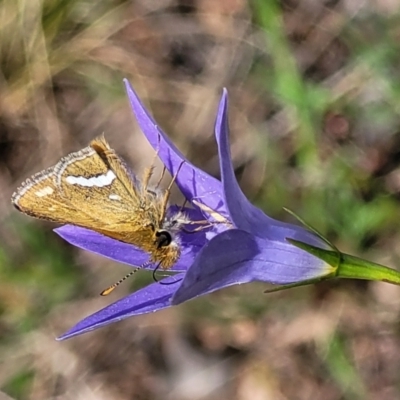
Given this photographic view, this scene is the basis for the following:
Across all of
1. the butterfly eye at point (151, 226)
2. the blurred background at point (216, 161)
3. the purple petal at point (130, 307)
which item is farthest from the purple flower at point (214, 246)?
the blurred background at point (216, 161)

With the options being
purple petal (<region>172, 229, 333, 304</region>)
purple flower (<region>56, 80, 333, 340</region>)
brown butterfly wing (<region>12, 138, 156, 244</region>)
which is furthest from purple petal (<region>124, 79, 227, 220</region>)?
purple petal (<region>172, 229, 333, 304</region>)

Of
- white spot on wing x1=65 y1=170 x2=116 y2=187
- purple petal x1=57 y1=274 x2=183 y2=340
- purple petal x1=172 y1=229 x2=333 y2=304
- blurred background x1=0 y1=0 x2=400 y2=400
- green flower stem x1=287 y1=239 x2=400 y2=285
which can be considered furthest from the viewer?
blurred background x1=0 y1=0 x2=400 y2=400

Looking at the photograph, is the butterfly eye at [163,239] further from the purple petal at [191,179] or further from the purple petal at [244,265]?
the purple petal at [244,265]

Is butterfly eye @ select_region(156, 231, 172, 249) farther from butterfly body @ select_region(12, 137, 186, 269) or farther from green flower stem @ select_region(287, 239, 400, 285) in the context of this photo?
green flower stem @ select_region(287, 239, 400, 285)

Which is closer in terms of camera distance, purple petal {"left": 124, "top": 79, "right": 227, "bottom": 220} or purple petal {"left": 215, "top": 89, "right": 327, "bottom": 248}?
purple petal {"left": 215, "top": 89, "right": 327, "bottom": 248}

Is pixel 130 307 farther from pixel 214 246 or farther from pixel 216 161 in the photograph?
pixel 216 161

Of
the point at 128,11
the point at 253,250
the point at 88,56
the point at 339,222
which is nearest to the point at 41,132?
the point at 88,56

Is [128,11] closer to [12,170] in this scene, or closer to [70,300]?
[12,170]
